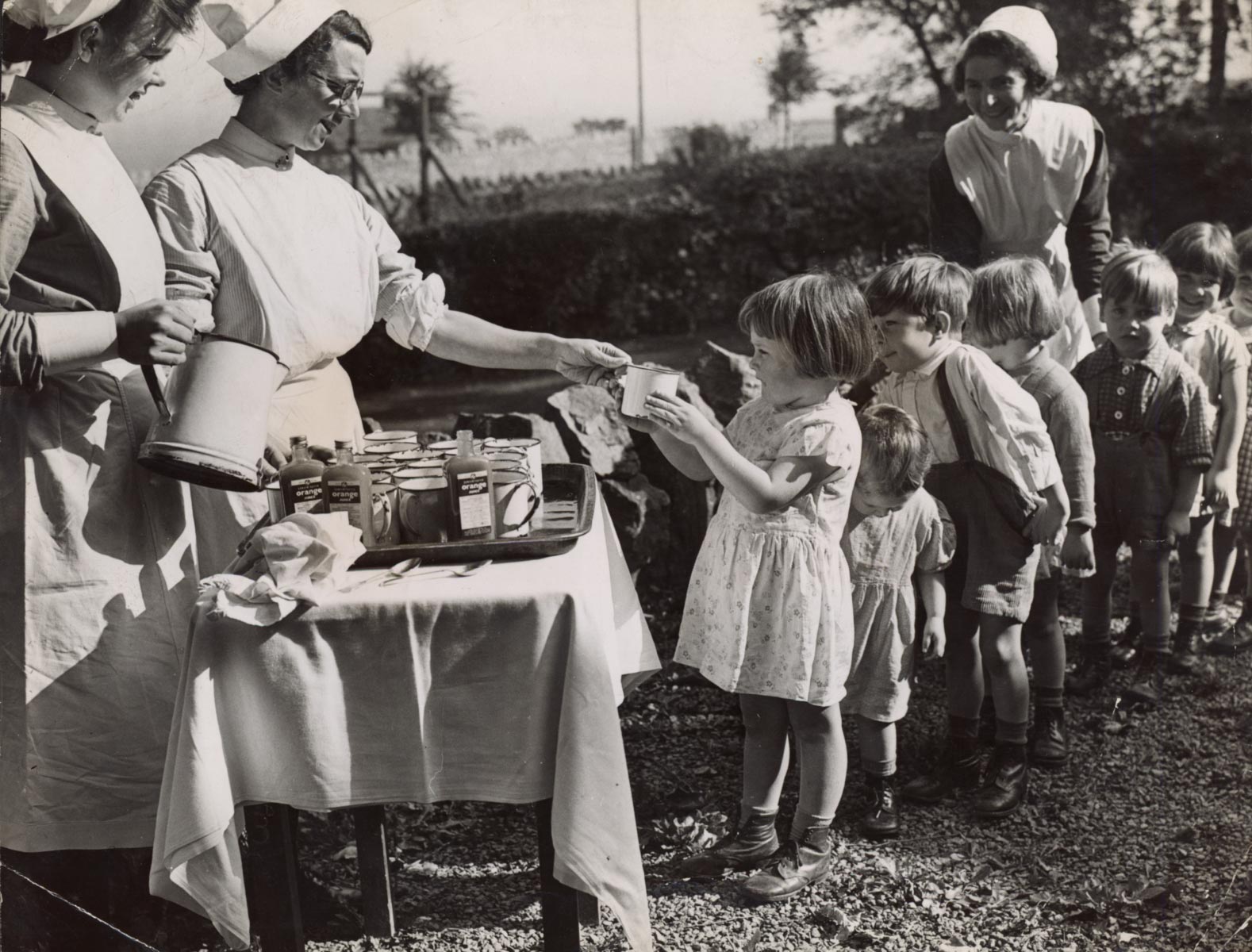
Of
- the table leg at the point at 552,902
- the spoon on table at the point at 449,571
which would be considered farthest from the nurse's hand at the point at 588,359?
the table leg at the point at 552,902

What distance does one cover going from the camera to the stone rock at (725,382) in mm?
4457

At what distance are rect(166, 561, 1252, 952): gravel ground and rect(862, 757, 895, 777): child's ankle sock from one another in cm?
19

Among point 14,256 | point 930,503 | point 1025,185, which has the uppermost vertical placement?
point 1025,185

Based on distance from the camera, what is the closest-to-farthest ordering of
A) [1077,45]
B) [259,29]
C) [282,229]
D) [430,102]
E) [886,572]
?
1. [259,29]
2. [282,229]
3. [886,572]
4. [430,102]
5. [1077,45]

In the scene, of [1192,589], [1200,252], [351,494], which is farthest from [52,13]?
[1192,589]

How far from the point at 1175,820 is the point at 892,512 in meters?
1.20

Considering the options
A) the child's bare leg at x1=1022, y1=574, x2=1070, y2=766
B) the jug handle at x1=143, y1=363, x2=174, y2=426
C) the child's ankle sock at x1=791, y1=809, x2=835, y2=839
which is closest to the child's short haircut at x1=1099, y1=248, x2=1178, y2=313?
the child's bare leg at x1=1022, y1=574, x2=1070, y2=766

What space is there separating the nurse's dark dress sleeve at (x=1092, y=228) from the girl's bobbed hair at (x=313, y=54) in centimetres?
239

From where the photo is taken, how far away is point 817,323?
250 cm

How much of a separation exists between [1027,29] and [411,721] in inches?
105

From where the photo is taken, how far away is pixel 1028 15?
131 inches

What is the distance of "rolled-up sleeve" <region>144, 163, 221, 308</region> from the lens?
7.53 feet

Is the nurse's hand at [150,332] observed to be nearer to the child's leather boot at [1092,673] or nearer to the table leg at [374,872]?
the table leg at [374,872]

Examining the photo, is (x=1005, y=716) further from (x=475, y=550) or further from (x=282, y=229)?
(x=282, y=229)
